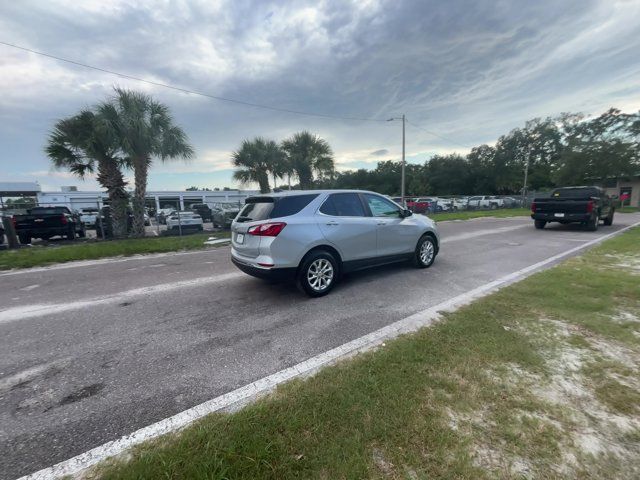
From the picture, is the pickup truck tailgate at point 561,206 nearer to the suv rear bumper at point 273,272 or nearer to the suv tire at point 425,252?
the suv tire at point 425,252

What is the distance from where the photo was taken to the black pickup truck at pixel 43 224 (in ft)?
35.5

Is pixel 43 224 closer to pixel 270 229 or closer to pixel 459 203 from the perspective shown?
pixel 270 229

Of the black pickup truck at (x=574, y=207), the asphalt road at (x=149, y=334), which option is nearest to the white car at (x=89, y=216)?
the asphalt road at (x=149, y=334)

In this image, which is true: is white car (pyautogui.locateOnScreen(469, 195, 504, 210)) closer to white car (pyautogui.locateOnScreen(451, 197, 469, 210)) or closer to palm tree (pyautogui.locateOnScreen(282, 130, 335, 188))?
white car (pyautogui.locateOnScreen(451, 197, 469, 210))

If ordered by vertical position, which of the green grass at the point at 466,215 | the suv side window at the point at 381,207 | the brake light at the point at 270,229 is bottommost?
the green grass at the point at 466,215

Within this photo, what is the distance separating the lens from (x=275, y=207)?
14.4 ft

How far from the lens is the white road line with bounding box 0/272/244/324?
13.6 ft

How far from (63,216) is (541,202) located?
67.2 ft

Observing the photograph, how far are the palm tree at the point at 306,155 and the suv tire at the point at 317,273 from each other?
18924mm

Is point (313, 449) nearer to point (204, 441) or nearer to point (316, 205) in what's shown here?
point (204, 441)

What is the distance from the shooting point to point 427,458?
1689 millimetres

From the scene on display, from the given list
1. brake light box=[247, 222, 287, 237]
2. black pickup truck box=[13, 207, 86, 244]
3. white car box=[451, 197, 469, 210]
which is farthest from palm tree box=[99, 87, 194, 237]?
white car box=[451, 197, 469, 210]

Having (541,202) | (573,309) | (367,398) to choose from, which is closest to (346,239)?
(367,398)

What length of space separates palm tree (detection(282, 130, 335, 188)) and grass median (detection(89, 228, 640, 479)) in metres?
21.0
